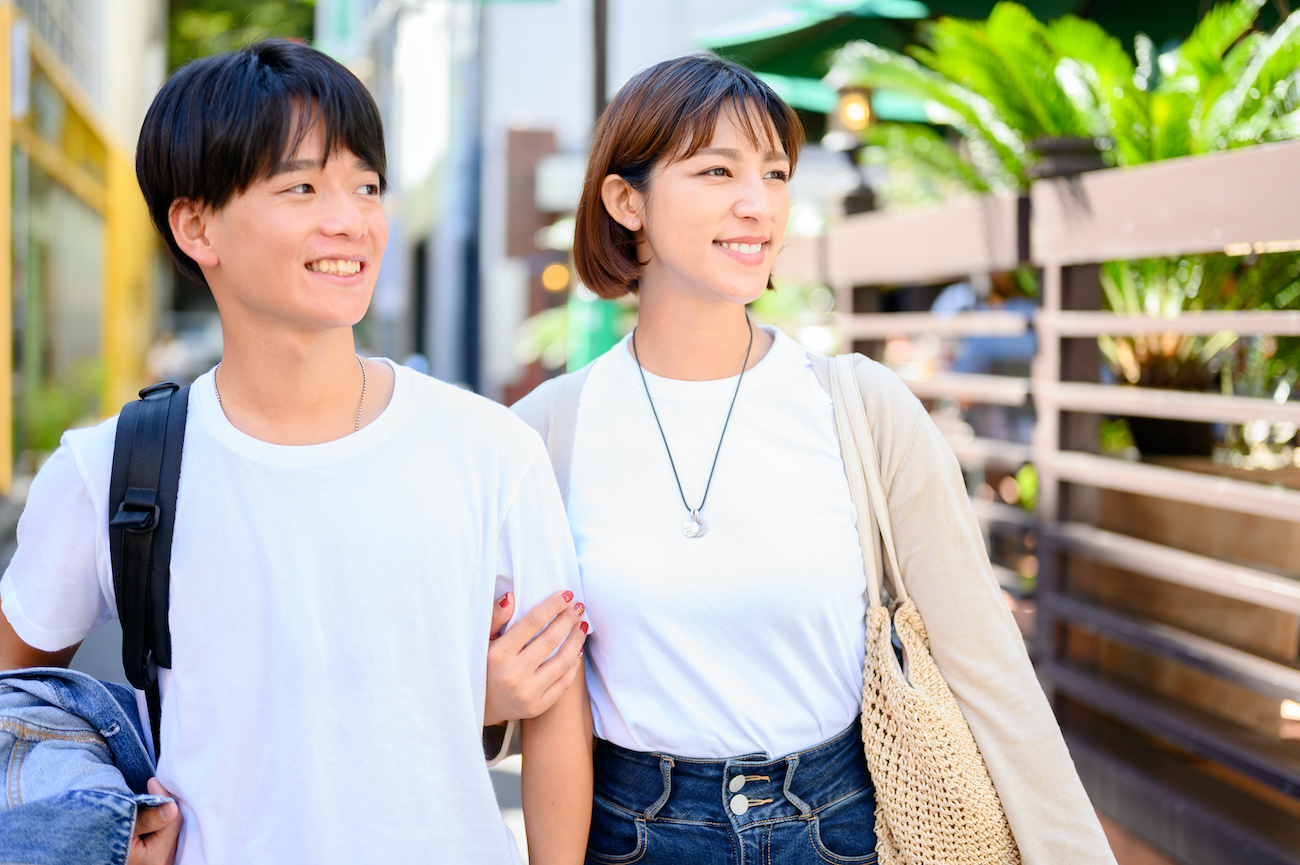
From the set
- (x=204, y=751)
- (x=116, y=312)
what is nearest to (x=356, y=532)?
(x=204, y=751)

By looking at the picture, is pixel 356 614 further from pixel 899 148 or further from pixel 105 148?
pixel 105 148

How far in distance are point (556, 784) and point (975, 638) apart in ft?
2.41

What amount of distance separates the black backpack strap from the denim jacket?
9 centimetres

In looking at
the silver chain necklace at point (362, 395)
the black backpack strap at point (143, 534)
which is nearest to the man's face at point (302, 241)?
the silver chain necklace at point (362, 395)

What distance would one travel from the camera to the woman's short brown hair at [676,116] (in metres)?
2.03

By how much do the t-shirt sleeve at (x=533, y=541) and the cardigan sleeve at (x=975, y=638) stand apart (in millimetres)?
582

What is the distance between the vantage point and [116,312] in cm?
2312

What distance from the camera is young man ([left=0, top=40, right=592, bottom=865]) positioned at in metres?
1.65

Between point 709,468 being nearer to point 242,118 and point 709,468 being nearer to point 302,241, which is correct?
point 302,241

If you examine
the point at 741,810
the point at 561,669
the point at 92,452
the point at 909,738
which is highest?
the point at 92,452

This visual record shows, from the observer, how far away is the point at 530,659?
5.84ft

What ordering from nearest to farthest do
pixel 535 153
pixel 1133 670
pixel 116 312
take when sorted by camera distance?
pixel 1133 670
pixel 535 153
pixel 116 312

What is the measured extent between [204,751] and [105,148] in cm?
2141

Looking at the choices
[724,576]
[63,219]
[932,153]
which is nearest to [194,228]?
[724,576]
